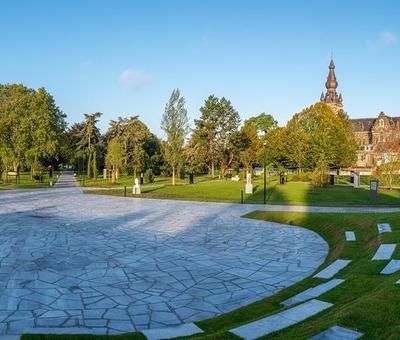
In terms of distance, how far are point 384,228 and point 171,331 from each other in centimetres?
914

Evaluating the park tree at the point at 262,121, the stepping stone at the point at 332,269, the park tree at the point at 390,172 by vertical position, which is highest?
the park tree at the point at 262,121

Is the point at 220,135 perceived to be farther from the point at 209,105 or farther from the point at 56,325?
the point at 56,325

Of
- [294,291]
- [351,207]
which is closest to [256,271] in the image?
[294,291]

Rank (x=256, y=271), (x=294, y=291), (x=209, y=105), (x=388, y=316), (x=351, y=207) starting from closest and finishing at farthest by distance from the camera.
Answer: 1. (x=388, y=316)
2. (x=294, y=291)
3. (x=256, y=271)
4. (x=351, y=207)
5. (x=209, y=105)

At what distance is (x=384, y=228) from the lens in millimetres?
12586

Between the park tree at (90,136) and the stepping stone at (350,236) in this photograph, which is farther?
the park tree at (90,136)

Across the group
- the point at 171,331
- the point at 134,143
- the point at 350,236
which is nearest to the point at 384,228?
the point at 350,236

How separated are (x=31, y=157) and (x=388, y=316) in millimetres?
55127

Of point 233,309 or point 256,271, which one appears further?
point 256,271

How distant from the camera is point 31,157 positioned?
53.8 metres

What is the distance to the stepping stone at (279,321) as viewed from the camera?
5352 millimetres

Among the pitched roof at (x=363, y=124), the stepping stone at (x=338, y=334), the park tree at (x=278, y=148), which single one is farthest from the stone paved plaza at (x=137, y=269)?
the pitched roof at (x=363, y=124)

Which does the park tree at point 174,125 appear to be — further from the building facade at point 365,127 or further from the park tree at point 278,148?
Answer: the building facade at point 365,127

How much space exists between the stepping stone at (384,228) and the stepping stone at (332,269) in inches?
119
